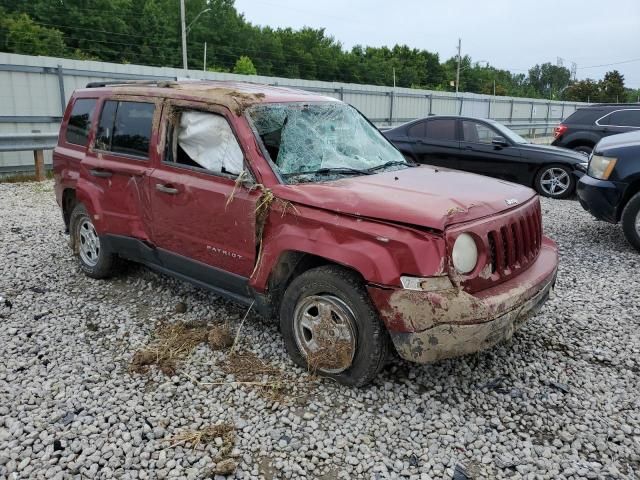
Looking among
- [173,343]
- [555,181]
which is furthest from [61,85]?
[555,181]

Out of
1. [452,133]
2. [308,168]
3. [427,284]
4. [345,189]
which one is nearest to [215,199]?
[308,168]

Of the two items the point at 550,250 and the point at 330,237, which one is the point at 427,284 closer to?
the point at 330,237

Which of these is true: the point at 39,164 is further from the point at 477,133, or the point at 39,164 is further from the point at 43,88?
the point at 477,133

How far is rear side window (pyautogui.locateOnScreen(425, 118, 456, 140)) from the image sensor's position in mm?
10489

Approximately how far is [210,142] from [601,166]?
5149mm

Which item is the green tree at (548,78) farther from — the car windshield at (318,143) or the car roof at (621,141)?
the car windshield at (318,143)

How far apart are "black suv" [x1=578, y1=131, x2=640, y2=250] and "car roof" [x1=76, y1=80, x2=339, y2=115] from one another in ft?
13.1

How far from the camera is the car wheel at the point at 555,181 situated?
10086 mm

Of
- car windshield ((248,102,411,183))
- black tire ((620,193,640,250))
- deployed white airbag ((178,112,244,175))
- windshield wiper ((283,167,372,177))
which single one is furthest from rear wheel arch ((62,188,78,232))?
black tire ((620,193,640,250))

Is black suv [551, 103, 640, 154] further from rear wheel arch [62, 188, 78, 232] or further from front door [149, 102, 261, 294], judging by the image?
rear wheel arch [62, 188, 78, 232]

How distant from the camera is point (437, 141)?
1058cm

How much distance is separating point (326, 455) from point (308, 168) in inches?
76.2

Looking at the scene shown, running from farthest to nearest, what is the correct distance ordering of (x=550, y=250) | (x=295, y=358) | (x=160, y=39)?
(x=160, y=39) → (x=550, y=250) → (x=295, y=358)

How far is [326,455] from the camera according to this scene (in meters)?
2.94
